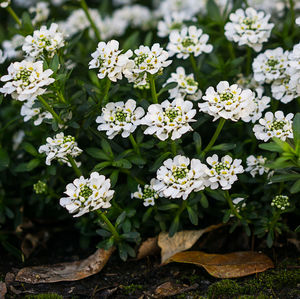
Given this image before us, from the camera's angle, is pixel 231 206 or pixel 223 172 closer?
pixel 223 172

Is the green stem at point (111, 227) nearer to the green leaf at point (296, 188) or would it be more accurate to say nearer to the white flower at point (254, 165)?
the white flower at point (254, 165)

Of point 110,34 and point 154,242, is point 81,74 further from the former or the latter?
point 154,242

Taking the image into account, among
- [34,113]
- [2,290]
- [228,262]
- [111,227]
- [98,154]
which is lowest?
[228,262]

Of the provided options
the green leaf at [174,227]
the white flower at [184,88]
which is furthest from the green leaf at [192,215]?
the white flower at [184,88]

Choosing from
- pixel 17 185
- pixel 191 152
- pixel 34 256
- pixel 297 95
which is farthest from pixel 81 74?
pixel 297 95

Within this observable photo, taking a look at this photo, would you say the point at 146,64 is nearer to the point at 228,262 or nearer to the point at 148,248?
the point at 148,248

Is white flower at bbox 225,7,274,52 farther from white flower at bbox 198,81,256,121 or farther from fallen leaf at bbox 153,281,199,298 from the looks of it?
fallen leaf at bbox 153,281,199,298

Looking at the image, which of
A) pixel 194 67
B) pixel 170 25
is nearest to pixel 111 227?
pixel 194 67

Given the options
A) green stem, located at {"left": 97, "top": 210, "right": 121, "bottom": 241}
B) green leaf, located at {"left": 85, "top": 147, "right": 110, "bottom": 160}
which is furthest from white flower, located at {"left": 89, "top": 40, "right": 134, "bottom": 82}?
green stem, located at {"left": 97, "top": 210, "right": 121, "bottom": 241}
